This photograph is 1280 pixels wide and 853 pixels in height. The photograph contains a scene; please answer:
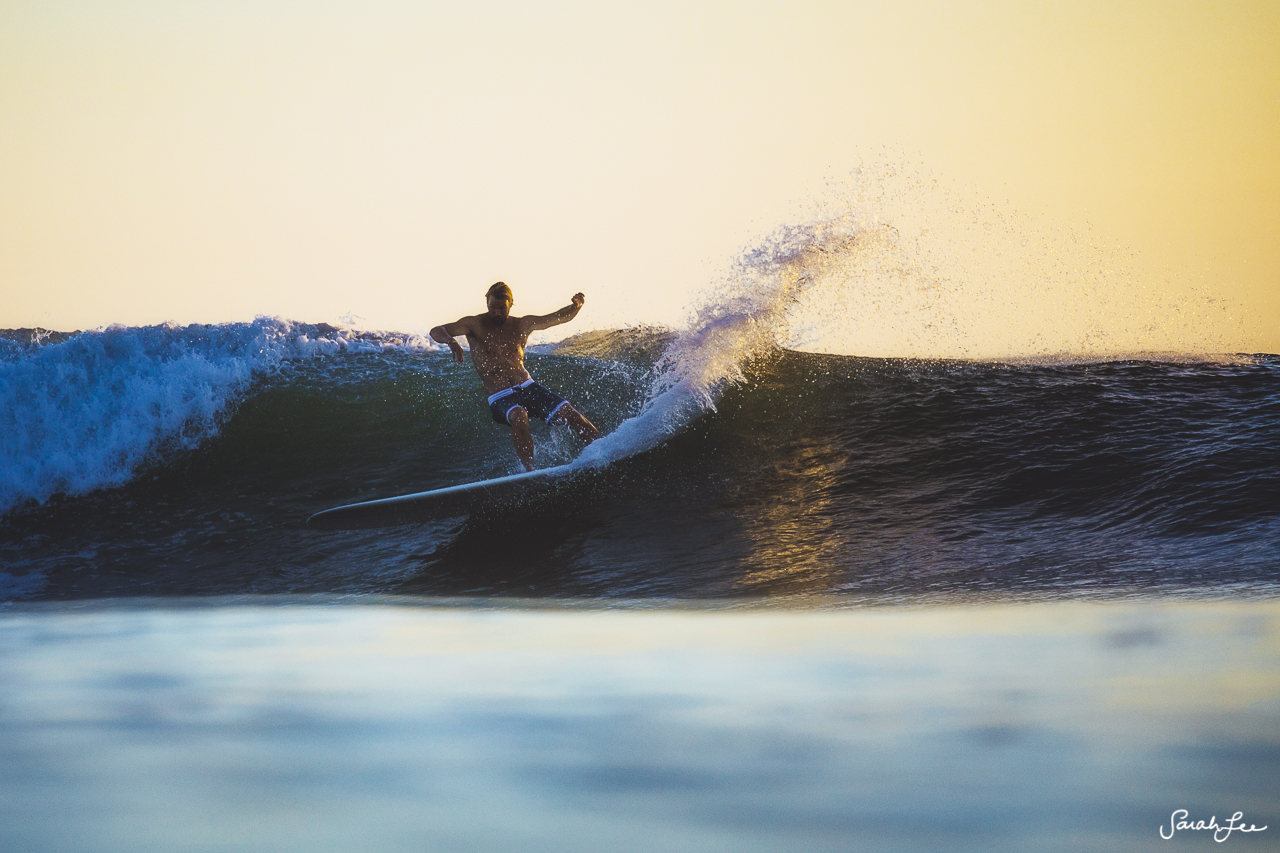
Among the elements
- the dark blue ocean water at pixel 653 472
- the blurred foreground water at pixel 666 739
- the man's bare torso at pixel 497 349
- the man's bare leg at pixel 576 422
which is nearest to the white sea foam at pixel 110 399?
the dark blue ocean water at pixel 653 472

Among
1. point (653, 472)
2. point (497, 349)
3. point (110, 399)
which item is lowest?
point (653, 472)

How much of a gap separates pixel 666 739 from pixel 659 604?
2035 mm

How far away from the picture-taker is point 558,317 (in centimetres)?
594

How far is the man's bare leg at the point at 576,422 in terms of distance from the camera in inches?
238

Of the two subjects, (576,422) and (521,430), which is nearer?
(521,430)

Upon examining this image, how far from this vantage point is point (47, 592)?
17.3 feet

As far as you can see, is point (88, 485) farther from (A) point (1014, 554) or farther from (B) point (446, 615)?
(A) point (1014, 554)

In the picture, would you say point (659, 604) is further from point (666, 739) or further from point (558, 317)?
point (558, 317)

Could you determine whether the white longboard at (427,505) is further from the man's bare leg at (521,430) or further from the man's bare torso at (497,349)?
the man's bare torso at (497,349)

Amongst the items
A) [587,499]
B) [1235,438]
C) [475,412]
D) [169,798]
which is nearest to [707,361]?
[587,499]

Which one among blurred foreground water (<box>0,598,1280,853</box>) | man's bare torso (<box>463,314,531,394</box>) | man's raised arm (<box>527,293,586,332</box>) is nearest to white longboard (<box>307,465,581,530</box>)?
man's bare torso (<box>463,314,531,394</box>)

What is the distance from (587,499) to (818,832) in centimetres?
460

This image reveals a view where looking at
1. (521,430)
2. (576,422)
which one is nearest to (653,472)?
(576,422)

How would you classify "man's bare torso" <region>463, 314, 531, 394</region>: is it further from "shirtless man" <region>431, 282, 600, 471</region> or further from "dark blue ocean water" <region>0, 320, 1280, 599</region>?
"dark blue ocean water" <region>0, 320, 1280, 599</region>
